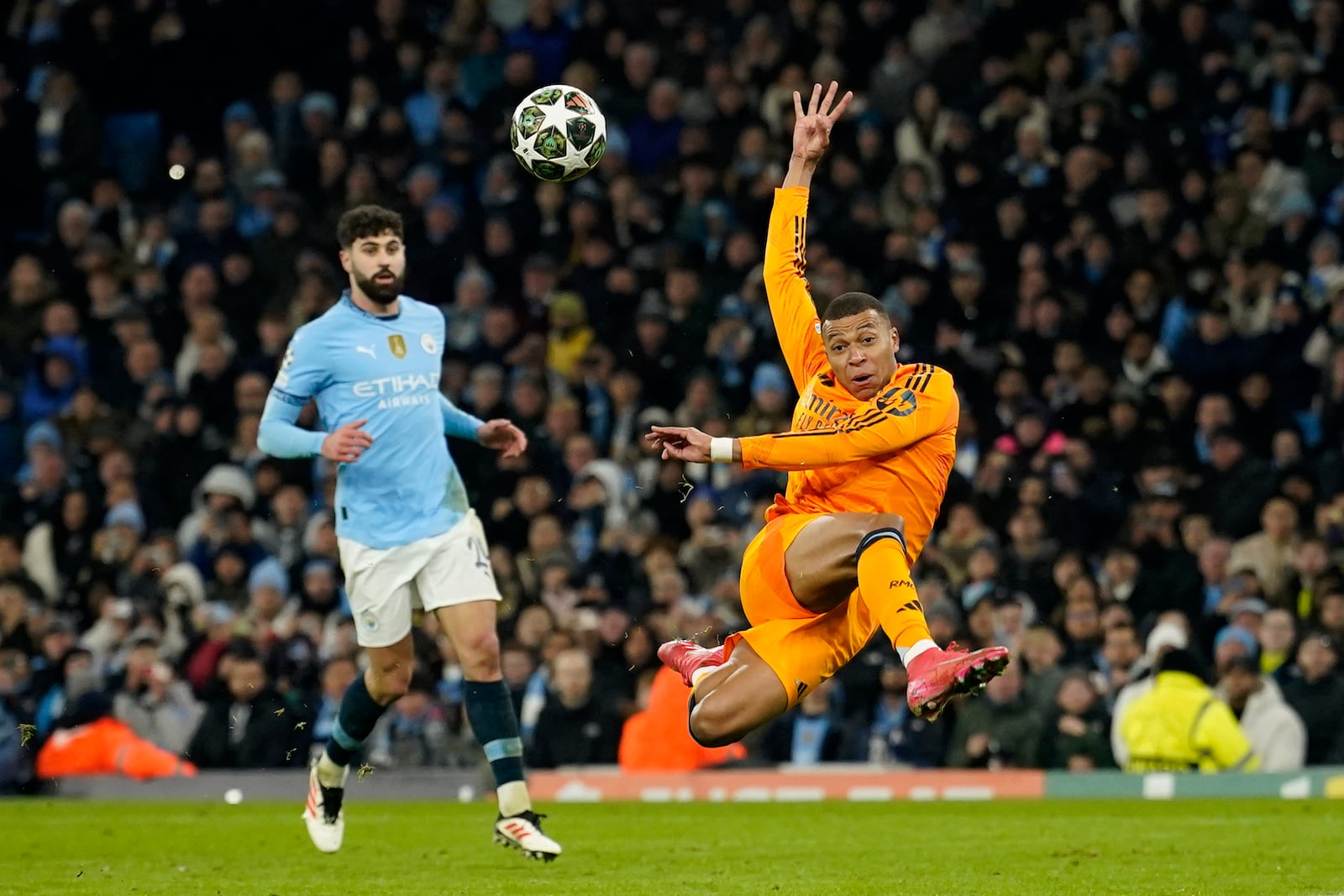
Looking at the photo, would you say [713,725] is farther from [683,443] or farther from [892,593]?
[683,443]

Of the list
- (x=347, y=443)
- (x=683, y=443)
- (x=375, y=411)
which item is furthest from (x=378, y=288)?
(x=683, y=443)

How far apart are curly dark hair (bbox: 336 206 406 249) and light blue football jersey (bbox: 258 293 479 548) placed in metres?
0.32

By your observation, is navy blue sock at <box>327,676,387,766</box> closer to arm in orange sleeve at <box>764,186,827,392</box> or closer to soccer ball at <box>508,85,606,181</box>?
arm in orange sleeve at <box>764,186,827,392</box>

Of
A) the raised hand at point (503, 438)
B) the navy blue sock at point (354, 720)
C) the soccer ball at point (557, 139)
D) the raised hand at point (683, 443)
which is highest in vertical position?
the soccer ball at point (557, 139)

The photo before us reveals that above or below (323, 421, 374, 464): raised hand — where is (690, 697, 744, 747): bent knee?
below

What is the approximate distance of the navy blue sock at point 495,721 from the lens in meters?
8.75

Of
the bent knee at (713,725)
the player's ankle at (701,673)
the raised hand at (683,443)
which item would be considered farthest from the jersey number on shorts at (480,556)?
the raised hand at (683,443)

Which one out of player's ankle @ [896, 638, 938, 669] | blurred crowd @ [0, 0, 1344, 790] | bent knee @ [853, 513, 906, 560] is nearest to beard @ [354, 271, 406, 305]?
bent knee @ [853, 513, 906, 560]

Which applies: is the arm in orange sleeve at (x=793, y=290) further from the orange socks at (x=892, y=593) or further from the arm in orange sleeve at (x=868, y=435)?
the orange socks at (x=892, y=593)

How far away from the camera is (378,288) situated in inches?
350

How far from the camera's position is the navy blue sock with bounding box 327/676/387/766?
9.05 m

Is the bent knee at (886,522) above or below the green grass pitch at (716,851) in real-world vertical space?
above

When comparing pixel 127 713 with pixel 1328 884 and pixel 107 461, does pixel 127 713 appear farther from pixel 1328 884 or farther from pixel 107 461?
pixel 1328 884

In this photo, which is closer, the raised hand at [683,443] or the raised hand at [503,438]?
the raised hand at [683,443]
